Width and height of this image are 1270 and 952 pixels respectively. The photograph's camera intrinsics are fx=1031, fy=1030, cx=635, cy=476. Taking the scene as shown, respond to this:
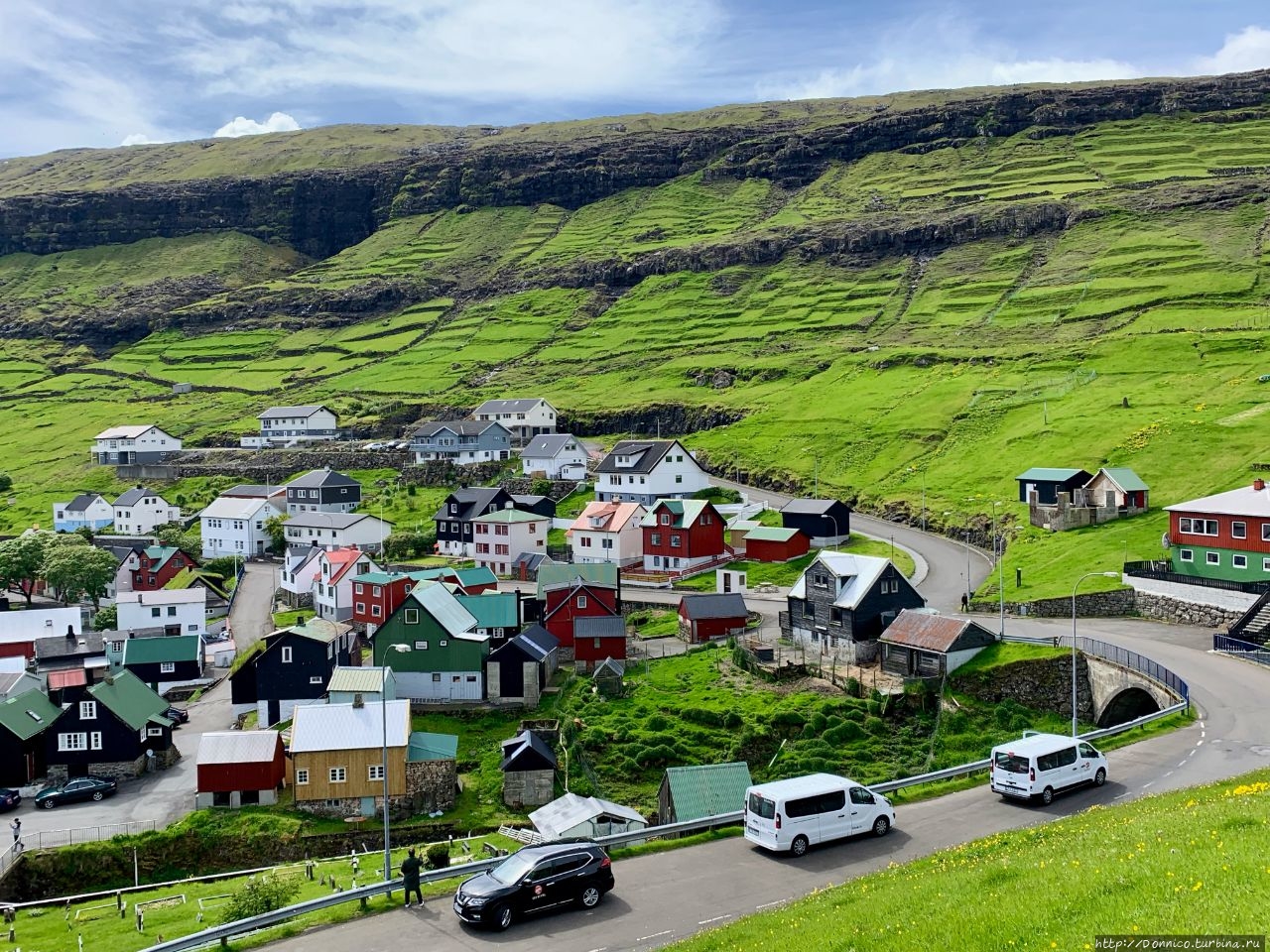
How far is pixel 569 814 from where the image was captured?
3859 centimetres

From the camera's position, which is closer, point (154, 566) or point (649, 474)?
point (154, 566)

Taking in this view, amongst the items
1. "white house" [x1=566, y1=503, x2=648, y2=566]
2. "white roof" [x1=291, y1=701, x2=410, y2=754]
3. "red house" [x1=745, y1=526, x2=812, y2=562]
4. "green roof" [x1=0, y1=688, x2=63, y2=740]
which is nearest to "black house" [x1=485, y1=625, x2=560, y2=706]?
"white roof" [x1=291, y1=701, x2=410, y2=754]

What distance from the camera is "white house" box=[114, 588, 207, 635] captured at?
8546 centimetres

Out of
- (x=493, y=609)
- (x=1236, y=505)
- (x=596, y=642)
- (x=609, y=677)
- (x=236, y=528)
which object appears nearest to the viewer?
(x=609, y=677)

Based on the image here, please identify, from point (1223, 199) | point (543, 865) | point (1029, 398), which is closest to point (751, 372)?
point (1029, 398)

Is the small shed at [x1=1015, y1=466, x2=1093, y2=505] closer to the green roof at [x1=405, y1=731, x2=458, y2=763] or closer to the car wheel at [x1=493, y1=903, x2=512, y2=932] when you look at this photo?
the green roof at [x1=405, y1=731, x2=458, y2=763]

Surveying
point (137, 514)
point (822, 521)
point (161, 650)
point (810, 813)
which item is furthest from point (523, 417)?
point (810, 813)

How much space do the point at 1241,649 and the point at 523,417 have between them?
105137 mm

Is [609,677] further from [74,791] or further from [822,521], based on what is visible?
[822,521]

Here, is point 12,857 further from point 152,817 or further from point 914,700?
point 914,700

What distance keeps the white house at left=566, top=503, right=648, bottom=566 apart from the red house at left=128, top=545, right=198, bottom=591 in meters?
41.3

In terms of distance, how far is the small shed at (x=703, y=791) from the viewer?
3812 centimetres

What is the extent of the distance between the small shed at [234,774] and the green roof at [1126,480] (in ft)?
202

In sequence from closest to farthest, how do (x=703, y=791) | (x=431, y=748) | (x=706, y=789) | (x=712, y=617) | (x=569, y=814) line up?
(x=569, y=814) → (x=703, y=791) → (x=706, y=789) → (x=431, y=748) → (x=712, y=617)
